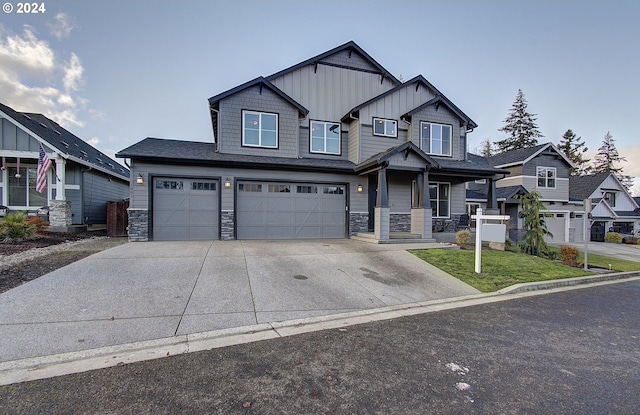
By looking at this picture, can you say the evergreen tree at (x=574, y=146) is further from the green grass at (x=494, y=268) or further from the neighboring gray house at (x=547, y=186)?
the green grass at (x=494, y=268)

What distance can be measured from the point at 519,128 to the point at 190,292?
49.3 meters

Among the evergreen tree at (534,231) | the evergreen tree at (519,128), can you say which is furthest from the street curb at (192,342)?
the evergreen tree at (519,128)

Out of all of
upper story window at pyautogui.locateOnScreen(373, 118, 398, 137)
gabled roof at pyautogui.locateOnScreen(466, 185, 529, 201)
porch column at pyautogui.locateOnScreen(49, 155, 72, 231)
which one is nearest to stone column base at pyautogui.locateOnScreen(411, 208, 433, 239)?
upper story window at pyautogui.locateOnScreen(373, 118, 398, 137)

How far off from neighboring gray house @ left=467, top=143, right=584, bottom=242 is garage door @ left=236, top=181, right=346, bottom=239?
12799 mm

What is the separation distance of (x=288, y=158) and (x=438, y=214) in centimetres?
859

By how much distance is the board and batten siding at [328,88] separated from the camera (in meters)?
14.2

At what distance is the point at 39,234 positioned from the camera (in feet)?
37.2

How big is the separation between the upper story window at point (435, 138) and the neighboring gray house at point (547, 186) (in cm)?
767

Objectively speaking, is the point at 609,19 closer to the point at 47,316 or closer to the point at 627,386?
the point at 627,386

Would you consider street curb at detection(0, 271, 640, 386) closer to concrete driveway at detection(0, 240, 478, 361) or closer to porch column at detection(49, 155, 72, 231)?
concrete driveway at detection(0, 240, 478, 361)

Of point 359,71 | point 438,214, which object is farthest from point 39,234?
point 438,214

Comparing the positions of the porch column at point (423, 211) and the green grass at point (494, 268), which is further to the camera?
the porch column at point (423, 211)

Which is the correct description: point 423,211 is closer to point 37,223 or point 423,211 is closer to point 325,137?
point 325,137

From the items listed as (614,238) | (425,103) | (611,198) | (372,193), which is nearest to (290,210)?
(372,193)
